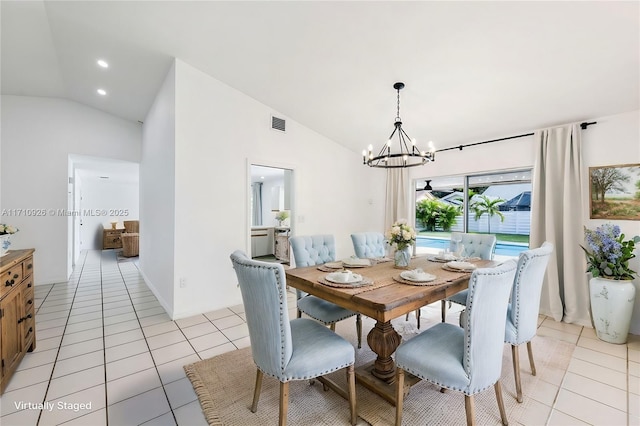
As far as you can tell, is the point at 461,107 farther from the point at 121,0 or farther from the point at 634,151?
the point at 121,0

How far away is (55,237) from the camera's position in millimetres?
4809

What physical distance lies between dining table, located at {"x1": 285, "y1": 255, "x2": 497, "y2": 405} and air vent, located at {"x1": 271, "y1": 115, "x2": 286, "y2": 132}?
2.53 meters

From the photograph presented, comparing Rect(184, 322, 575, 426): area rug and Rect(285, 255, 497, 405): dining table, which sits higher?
Rect(285, 255, 497, 405): dining table

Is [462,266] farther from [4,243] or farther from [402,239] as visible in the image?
[4,243]

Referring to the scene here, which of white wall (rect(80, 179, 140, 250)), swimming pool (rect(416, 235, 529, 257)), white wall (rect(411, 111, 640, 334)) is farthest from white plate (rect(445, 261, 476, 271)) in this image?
white wall (rect(80, 179, 140, 250))

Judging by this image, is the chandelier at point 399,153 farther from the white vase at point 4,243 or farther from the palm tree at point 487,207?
the white vase at point 4,243

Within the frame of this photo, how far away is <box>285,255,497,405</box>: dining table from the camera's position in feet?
5.41

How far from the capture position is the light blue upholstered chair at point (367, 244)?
328cm

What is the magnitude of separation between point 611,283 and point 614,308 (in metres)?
0.24

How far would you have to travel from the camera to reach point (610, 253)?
108 inches

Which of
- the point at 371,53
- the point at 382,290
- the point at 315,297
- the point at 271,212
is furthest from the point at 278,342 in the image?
the point at 271,212

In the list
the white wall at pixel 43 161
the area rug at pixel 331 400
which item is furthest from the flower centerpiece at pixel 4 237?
the white wall at pixel 43 161

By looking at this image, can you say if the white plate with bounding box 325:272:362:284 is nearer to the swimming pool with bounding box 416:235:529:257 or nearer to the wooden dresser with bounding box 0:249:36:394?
the swimming pool with bounding box 416:235:529:257

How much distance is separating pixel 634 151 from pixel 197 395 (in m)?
4.79
